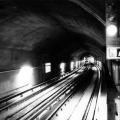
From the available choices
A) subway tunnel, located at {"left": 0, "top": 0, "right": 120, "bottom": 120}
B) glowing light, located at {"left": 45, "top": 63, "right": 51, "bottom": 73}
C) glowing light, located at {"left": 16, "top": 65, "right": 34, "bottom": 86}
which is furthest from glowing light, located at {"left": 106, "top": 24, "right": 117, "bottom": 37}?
glowing light, located at {"left": 45, "top": 63, "right": 51, "bottom": 73}

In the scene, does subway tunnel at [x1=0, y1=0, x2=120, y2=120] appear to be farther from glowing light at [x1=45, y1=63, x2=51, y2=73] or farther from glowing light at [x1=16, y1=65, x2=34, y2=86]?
glowing light at [x1=45, y1=63, x2=51, y2=73]

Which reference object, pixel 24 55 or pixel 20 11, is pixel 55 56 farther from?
→ pixel 20 11

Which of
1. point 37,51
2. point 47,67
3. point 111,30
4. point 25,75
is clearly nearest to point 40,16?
point 111,30

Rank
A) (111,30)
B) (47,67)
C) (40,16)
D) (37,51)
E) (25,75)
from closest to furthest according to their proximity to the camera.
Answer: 1. (111,30)
2. (40,16)
3. (25,75)
4. (37,51)
5. (47,67)

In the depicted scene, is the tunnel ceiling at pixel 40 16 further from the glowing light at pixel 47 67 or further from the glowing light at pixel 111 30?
the glowing light at pixel 47 67

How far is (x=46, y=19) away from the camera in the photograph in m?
→ 8.55

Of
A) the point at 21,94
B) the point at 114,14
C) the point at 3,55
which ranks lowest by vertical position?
the point at 21,94

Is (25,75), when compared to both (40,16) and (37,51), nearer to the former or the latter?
(37,51)

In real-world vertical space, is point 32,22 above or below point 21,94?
above

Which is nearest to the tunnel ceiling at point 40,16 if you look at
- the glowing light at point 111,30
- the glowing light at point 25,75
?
the glowing light at point 111,30

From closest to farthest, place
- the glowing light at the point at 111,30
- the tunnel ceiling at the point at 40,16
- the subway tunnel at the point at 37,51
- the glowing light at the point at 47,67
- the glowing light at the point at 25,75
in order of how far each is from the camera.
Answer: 1. the glowing light at the point at 111,30
2. the tunnel ceiling at the point at 40,16
3. the subway tunnel at the point at 37,51
4. the glowing light at the point at 25,75
5. the glowing light at the point at 47,67

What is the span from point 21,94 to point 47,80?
20.6 ft

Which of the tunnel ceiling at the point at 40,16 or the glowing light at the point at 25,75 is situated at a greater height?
the tunnel ceiling at the point at 40,16

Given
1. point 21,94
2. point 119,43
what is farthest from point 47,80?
point 119,43
